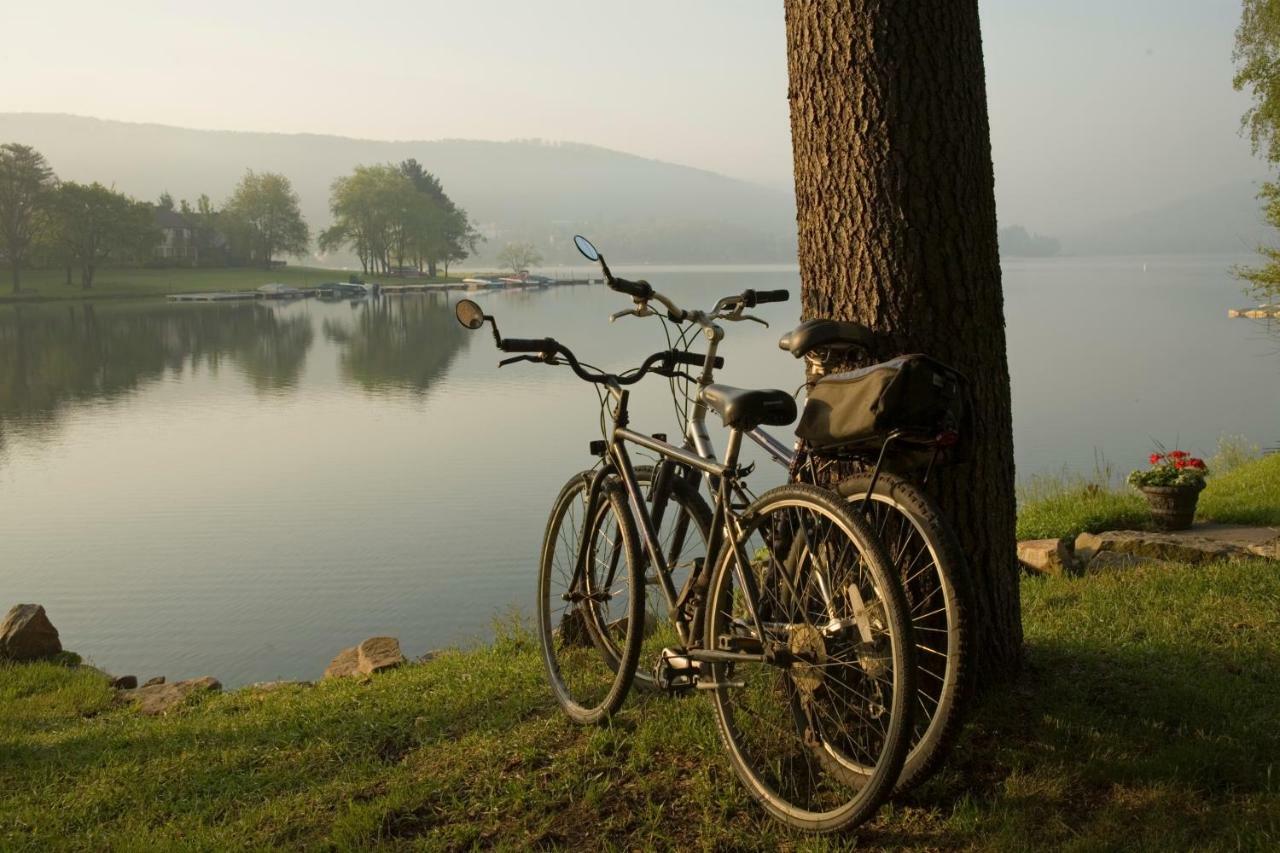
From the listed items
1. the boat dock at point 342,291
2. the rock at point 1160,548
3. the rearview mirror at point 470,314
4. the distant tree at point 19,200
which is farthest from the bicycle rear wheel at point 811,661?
the distant tree at point 19,200

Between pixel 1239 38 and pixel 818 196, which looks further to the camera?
pixel 1239 38

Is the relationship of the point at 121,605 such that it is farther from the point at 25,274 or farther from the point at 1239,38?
the point at 25,274

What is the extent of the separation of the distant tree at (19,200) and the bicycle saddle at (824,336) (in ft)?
278

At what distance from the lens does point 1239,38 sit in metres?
25.5

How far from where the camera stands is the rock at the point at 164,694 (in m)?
6.15

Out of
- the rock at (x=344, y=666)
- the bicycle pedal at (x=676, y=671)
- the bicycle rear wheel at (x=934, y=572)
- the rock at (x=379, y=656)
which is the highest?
the bicycle rear wheel at (x=934, y=572)

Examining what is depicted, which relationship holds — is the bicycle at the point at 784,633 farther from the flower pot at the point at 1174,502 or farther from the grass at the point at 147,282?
the grass at the point at 147,282

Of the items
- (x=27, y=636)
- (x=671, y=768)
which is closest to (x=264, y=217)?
(x=27, y=636)

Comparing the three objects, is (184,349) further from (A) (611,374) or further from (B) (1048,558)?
(A) (611,374)

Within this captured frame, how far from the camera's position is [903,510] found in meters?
2.76

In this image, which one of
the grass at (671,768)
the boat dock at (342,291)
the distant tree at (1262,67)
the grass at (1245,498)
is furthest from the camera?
the boat dock at (342,291)

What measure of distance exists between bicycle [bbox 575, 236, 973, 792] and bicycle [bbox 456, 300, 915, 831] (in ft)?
0.35

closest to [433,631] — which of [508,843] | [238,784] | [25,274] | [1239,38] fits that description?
[238,784]

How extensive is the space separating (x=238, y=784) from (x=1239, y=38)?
28.3m
